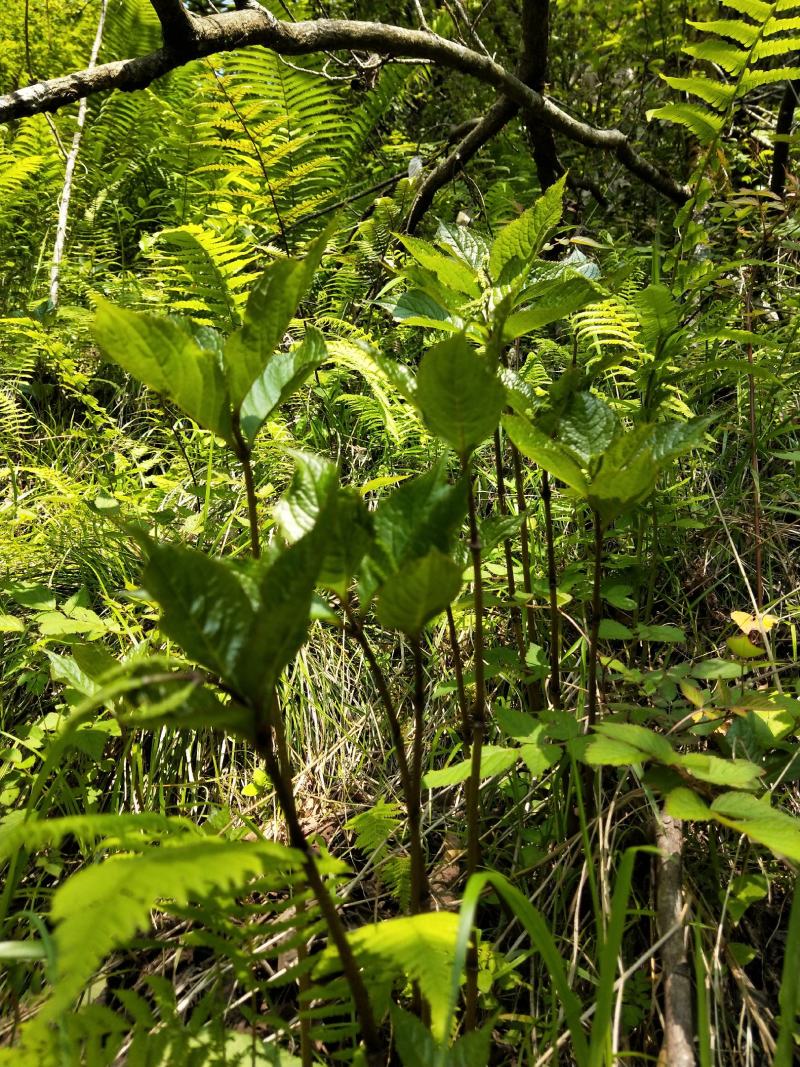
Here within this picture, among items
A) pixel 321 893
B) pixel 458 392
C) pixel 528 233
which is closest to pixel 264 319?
pixel 458 392

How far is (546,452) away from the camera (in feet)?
2.78

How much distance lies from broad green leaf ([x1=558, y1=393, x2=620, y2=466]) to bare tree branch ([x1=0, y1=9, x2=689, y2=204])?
3.71 ft

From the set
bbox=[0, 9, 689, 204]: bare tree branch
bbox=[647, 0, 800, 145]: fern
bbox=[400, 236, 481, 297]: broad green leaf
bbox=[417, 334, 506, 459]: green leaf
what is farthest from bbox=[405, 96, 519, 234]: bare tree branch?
bbox=[417, 334, 506, 459]: green leaf

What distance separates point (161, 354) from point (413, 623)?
357mm

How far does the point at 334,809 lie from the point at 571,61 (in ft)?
13.1

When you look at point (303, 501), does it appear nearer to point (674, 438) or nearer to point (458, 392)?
point (458, 392)

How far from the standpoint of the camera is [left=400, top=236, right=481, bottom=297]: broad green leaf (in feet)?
3.22

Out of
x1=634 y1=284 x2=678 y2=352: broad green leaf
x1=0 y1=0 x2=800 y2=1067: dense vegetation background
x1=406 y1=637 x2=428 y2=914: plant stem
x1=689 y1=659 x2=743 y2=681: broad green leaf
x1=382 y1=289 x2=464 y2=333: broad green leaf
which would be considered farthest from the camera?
x1=634 y1=284 x2=678 y2=352: broad green leaf

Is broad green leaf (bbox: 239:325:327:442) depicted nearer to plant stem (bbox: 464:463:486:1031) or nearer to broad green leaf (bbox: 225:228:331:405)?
broad green leaf (bbox: 225:228:331:405)

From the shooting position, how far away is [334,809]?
1487 millimetres

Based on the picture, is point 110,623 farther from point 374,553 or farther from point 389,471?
point 374,553

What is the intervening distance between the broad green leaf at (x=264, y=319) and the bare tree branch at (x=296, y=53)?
92 centimetres

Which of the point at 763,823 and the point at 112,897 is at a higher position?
the point at 112,897

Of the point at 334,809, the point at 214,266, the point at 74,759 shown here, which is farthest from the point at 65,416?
the point at 334,809
